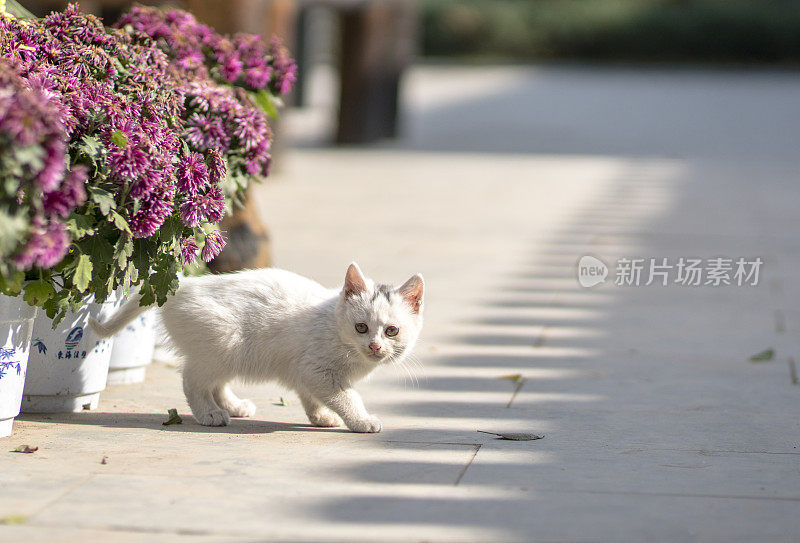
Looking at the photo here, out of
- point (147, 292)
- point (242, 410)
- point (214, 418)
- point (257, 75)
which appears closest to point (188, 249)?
point (147, 292)

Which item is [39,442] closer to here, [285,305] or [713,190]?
[285,305]

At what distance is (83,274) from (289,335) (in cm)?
81

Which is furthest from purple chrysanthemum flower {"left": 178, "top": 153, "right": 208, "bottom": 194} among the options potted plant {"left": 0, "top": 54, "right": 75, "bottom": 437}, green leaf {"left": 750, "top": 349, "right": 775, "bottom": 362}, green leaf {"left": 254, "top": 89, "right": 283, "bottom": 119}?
green leaf {"left": 750, "top": 349, "right": 775, "bottom": 362}

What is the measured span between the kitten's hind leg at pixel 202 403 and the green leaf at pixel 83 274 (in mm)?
669

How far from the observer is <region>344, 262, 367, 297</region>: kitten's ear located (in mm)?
4105

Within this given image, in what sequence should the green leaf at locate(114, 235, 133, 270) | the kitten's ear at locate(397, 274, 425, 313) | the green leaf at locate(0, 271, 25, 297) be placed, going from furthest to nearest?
1. the kitten's ear at locate(397, 274, 425, 313)
2. the green leaf at locate(114, 235, 133, 270)
3. the green leaf at locate(0, 271, 25, 297)

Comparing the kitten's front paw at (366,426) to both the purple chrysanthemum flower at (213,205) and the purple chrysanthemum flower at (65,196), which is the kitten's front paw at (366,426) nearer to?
the purple chrysanthemum flower at (213,205)

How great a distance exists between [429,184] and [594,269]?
4365 millimetres

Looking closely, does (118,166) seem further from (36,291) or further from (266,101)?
(266,101)

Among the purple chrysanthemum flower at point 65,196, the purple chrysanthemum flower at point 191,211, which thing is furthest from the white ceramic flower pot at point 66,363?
the purple chrysanthemum flower at point 65,196

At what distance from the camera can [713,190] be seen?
1134 centimetres

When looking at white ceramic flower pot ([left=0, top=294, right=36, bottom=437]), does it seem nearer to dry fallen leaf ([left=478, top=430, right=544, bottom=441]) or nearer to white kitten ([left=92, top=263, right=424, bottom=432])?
white kitten ([left=92, top=263, right=424, bottom=432])

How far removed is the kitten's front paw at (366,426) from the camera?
4109 mm

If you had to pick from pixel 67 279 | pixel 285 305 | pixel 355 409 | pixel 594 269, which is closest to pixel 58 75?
pixel 67 279
